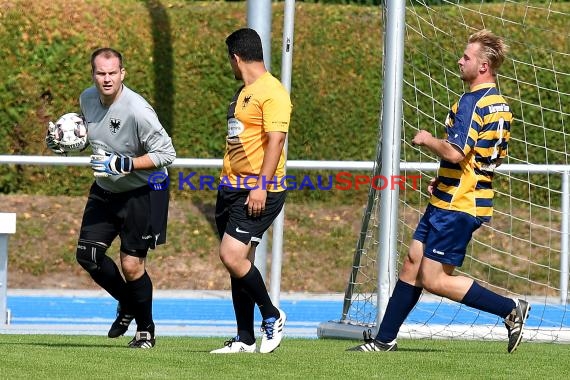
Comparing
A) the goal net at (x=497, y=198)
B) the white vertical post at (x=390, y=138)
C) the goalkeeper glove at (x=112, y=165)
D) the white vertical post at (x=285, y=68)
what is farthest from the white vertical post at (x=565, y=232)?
the goalkeeper glove at (x=112, y=165)

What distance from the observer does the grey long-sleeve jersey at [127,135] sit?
8.13m

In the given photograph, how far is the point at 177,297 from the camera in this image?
1392 centimetres

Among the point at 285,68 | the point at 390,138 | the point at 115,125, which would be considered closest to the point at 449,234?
the point at 390,138

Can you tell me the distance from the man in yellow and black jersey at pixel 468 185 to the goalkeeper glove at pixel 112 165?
1767 millimetres

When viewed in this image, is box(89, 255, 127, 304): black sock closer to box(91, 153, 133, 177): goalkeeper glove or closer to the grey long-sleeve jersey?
the grey long-sleeve jersey

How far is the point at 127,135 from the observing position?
323 inches

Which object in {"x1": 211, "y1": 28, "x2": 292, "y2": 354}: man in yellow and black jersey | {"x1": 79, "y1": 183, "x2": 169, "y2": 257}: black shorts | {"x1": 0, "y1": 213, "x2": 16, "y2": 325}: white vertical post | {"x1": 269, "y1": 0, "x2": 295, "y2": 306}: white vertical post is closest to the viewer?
{"x1": 211, "y1": 28, "x2": 292, "y2": 354}: man in yellow and black jersey

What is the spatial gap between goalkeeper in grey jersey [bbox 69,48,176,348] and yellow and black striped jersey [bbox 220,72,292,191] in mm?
689

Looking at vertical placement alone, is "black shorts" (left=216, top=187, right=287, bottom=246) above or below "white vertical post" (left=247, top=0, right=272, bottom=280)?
below

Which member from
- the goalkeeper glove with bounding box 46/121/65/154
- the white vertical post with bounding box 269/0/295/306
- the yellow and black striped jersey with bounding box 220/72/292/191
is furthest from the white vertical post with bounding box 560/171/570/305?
the goalkeeper glove with bounding box 46/121/65/154

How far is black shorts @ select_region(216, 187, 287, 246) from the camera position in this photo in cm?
750

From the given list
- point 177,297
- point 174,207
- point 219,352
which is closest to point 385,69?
point 219,352

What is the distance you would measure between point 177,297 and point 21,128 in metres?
3.97

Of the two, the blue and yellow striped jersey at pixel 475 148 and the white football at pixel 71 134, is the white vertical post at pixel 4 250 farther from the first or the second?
the blue and yellow striped jersey at pixel 475 148
